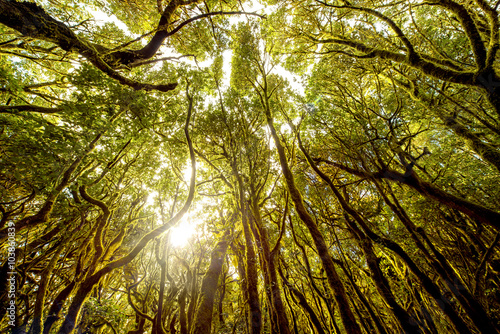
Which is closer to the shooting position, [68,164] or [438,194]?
[68,164]

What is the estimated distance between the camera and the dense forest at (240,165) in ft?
10.6

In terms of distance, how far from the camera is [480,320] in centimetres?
317

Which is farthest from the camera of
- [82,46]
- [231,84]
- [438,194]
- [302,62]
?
[302,62]

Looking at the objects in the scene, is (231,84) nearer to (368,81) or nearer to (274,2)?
(274,2)

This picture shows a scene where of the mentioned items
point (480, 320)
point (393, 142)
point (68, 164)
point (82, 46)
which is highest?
point (82, 46)

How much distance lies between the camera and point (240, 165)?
4.00 metres

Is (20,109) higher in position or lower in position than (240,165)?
higher

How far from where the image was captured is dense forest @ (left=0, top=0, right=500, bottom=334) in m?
3.22

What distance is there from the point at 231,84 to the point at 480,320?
7900 mm

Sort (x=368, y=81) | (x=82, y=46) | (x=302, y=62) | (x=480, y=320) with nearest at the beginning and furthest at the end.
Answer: (x=480, y=320) → (x=82, y=46) → (x=302, y=62) → (x=368, y=81)

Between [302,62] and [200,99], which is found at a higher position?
[302,62]

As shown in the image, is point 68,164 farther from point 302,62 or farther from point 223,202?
point 302,62

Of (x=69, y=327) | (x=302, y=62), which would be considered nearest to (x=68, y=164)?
(x=69, y=327)

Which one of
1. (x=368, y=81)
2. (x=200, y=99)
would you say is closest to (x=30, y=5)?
(x=200, y=99)
